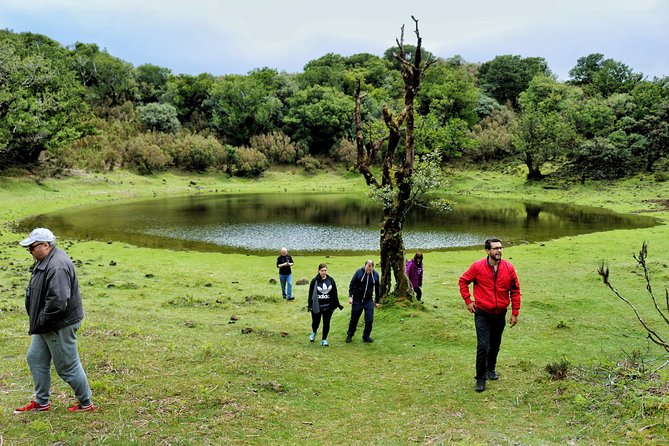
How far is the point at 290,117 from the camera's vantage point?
106 metres

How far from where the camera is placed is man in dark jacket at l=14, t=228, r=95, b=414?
284 inches

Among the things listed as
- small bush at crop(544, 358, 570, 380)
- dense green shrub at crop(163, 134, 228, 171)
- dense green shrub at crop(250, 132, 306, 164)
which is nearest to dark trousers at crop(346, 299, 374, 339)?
small bush at crop(544, 358, 570, 380)

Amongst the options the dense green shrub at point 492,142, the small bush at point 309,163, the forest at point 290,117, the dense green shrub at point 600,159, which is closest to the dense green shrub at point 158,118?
the forest at point 290,117

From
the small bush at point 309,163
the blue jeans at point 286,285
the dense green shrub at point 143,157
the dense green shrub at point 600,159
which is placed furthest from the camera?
the small bush at point 309,163

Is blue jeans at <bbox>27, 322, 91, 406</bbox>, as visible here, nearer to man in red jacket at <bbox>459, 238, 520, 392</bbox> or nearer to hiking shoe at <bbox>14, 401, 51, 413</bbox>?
hiking shoe at <bbox>14, 401, 51, 413</bbox>

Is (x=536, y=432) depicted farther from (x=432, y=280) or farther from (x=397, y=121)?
(x=432, y=280)

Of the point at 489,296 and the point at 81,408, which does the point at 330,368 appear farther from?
the point at 81,408

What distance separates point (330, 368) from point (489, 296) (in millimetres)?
4260

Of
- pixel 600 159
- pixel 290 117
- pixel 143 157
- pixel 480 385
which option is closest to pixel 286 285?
pixel 480 385

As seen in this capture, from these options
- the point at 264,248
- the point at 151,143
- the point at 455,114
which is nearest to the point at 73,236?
the point at 264,248

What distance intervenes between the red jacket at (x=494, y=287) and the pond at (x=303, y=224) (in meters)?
25.0

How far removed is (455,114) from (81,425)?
94693 millimetres

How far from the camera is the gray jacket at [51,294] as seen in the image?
7.18 meters

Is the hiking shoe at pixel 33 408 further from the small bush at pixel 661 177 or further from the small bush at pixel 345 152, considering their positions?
the small bush at pixel 345 152
